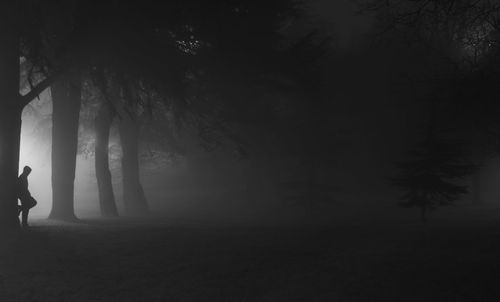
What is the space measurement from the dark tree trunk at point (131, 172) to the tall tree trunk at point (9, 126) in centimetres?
1574

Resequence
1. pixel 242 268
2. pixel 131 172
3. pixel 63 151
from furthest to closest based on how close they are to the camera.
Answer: pixel 131 172
pixel 63 151
pixel 242 268

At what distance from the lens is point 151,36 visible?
1235 cm

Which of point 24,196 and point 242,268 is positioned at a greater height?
point 24,196

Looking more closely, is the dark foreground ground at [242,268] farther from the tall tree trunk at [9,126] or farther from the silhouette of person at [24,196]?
the silhouette of person at [24,196]

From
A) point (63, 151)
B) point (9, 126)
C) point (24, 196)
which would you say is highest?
point (63, 151)

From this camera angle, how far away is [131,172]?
29.2 metres

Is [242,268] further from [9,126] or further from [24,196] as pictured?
[24,196]

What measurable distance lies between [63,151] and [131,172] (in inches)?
336

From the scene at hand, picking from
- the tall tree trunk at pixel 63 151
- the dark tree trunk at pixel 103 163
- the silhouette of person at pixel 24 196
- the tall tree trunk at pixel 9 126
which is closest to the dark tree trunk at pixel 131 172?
the dark tree trunk at pixel 103 163

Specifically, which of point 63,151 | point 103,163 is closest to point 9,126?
point 63,151

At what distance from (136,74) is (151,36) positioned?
100cm

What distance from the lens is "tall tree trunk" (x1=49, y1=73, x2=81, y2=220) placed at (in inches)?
814

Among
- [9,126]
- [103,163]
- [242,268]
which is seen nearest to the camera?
[242,268]

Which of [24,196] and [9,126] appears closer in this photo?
[9,126]
